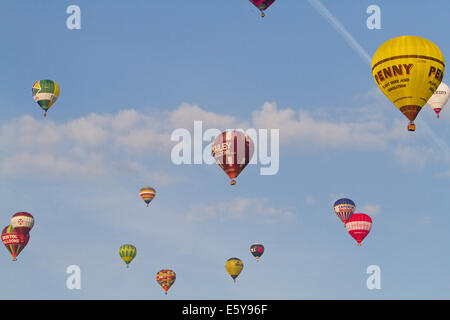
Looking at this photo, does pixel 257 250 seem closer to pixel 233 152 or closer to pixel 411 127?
pixel 233 152

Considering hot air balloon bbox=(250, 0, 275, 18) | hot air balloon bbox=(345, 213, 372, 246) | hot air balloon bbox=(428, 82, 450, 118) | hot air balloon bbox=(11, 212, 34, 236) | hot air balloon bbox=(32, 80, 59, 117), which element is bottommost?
hot air balloon bbox=(345, 213, 372, 246)

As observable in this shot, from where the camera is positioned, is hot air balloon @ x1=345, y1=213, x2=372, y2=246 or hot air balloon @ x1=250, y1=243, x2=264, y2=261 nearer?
hot air balloon @ x1=345, y1=213, x2=372, y2=246

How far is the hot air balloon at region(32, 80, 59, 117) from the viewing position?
83.6 metres

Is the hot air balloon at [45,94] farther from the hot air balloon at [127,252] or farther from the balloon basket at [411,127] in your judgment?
the balloon basket at [411,127]

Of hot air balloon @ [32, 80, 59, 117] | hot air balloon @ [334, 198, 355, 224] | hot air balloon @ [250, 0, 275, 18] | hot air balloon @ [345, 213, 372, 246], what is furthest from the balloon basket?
hot air balloon @ [32, 80, 59, 117]

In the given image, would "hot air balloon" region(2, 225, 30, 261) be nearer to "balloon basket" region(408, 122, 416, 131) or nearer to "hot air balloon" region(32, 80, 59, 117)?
"hot air balloon" region(32, 80, 59, 117)

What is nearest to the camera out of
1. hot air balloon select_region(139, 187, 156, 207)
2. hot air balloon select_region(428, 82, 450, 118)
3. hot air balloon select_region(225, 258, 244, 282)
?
hot air balloon select_region(428, 82, 450, 118)

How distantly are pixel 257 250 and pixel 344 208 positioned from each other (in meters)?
14.0

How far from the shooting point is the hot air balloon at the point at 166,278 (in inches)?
3543

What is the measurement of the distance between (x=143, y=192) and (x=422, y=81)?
153 ft

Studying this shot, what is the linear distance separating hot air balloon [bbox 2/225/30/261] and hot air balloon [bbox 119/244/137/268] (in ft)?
34.1

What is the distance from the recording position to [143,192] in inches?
3686
